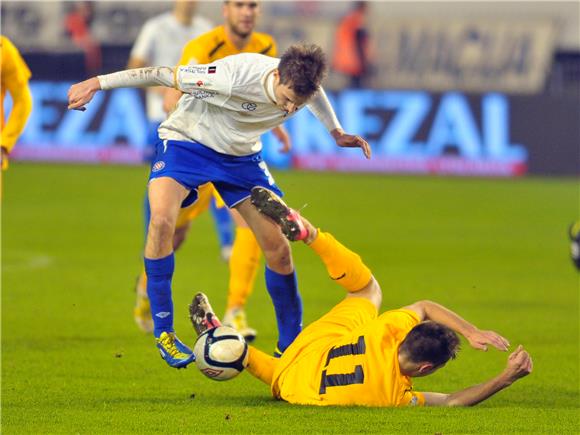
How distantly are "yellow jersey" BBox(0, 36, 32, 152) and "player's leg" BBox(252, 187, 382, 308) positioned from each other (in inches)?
96.6

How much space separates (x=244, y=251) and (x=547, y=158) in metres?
16.0

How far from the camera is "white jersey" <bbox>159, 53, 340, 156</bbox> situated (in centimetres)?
719

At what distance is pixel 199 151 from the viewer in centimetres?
761

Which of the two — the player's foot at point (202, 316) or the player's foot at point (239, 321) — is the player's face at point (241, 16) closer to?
the player's foot at point (239, 321)

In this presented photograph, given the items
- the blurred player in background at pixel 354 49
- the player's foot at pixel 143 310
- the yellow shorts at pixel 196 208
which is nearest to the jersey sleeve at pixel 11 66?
the yellow shorts at pixel 196 208

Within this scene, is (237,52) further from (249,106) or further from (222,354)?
(222,354)

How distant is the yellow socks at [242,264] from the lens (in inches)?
348

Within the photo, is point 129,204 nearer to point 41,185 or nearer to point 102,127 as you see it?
point 41,185

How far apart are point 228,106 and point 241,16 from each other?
1.58 metres

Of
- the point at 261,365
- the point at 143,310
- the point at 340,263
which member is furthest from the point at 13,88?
the point at 261,365

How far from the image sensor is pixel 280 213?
7102 mm

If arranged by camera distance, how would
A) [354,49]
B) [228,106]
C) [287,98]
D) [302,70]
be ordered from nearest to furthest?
[302,70]
[287,98]
[228,106]
[354,49]

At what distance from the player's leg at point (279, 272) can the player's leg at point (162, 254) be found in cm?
42

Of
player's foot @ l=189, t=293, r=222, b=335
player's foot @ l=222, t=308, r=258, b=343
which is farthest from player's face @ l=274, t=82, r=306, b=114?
player's foot @ l=222, t=308, r=258, b=343
